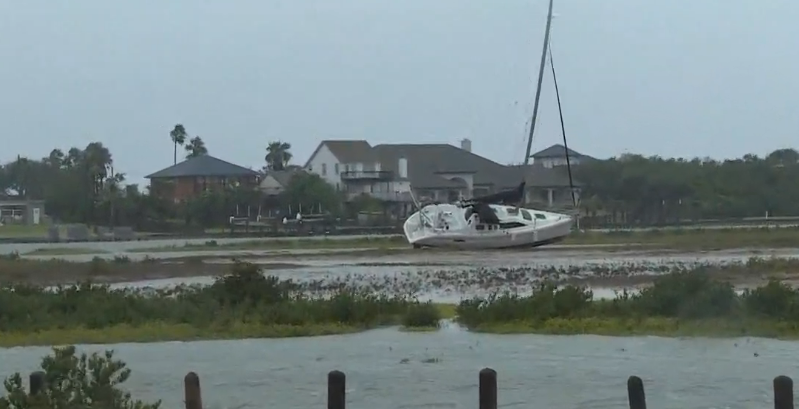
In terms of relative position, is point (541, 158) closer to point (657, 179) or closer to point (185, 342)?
point (657, 179)

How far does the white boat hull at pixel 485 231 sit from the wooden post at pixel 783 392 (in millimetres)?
52091

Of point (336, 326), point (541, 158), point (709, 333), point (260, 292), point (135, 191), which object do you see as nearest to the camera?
point (709, 333)

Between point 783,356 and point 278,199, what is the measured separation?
3635 inches

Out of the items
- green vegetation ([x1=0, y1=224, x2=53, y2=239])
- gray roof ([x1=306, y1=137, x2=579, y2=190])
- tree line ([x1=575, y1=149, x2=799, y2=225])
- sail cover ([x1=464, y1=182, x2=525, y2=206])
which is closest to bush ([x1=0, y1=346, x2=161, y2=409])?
sail cover ([x1=464, y1=182, x2=525, y2=206])

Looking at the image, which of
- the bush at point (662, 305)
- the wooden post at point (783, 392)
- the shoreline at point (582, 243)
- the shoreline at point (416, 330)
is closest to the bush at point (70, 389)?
the wooden post at point (783, 392)

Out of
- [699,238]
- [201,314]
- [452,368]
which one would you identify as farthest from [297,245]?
[452,368]

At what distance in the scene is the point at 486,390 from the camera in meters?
11.4

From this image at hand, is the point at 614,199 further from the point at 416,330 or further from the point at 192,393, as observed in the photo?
the point at 192,393

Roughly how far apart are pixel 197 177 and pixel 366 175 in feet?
66.9

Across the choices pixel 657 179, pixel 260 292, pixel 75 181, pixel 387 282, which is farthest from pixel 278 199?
pixel 260 292

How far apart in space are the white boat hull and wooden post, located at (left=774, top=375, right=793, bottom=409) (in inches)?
2051

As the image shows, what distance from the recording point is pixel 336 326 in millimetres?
24766

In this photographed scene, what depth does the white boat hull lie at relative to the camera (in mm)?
63344

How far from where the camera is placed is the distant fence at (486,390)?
36.1ft
